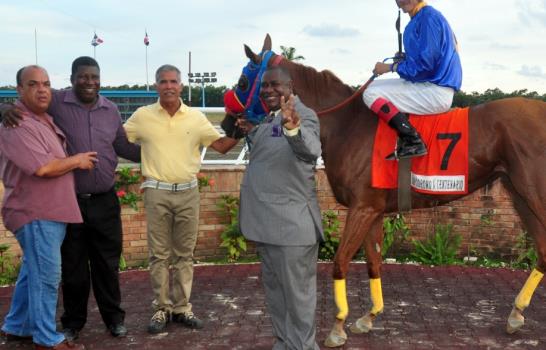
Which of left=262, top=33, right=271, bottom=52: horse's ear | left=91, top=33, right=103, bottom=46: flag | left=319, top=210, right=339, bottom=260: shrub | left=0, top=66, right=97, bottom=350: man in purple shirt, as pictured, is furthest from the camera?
left=91, top=33, right=103, bottom=46: flag

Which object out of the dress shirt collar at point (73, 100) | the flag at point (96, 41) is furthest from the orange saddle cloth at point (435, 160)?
the flag at point (96, 41)

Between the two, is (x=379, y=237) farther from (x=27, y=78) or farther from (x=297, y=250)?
(x=27, y=78)

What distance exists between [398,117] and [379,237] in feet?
3.60

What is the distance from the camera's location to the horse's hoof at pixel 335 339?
14.1ft

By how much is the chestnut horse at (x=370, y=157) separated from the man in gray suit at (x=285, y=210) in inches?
37.1

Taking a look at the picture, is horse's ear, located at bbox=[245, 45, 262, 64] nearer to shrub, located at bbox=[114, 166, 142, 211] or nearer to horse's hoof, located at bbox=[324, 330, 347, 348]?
horse's hoof, located at bbox=[324, 330, 347, 348]

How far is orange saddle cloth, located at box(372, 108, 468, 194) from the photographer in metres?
4.42

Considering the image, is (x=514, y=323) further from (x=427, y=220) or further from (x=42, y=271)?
(x=42, y=271)

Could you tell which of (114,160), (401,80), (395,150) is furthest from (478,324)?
(114,160)

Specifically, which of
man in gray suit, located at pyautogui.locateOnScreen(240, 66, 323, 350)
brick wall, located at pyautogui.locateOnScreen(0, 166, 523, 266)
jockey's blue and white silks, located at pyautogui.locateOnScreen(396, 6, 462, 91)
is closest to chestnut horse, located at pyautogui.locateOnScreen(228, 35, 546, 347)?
jockey's blue and white silks, located at pyautogui.locateOnScreen(396, 6, 462, 91)

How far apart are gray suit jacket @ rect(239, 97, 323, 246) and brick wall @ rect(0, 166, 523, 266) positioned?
360cm

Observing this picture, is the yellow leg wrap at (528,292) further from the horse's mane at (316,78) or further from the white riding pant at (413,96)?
the horse's mane at (316,78)

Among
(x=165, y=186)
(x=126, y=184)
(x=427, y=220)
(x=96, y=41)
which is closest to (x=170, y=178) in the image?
(x=165, y=186)

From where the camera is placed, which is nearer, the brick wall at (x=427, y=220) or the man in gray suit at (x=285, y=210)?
the man in gray suit at (x=285, y=210)
